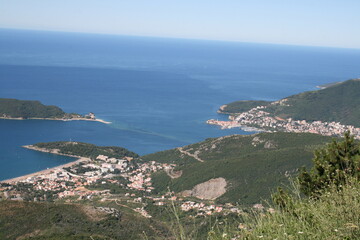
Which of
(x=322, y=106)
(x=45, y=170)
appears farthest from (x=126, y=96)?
(x=45, y=170)

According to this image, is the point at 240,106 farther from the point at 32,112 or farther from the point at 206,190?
the point at 206,190

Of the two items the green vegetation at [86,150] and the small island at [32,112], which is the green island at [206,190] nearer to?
the green vegetation at [86,150]

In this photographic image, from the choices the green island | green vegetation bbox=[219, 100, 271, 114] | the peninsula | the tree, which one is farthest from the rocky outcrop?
green vegetation bbox=[219, 100, 271, 114]

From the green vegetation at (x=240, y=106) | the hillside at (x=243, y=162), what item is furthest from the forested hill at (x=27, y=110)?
the green vegetation at (x=240, y=106)

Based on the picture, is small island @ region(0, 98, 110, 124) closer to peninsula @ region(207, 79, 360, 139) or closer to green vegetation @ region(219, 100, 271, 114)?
peninsula @ region(207, 79, 360, 139)

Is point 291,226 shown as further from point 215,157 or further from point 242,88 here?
point 242,88

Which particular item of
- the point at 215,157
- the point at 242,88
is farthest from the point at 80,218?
the point at 242,88

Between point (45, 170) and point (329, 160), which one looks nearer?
point (329, 160)


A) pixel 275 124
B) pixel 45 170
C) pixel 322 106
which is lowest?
pixel 45 170
